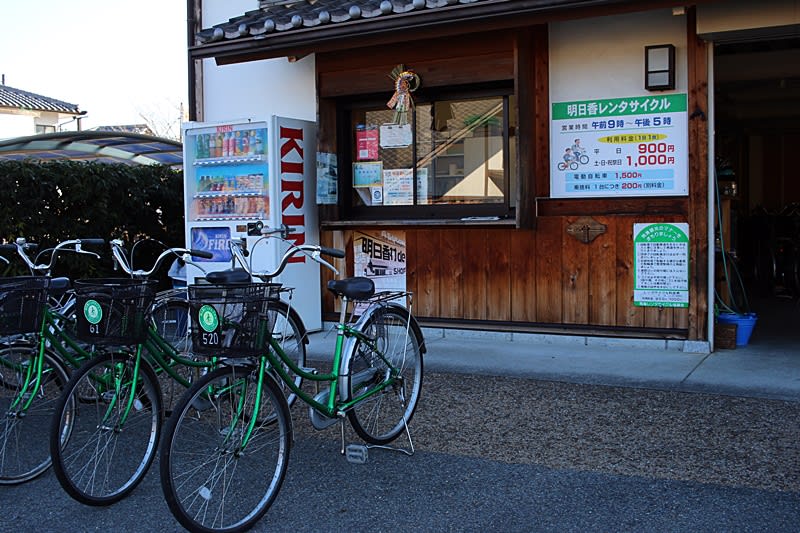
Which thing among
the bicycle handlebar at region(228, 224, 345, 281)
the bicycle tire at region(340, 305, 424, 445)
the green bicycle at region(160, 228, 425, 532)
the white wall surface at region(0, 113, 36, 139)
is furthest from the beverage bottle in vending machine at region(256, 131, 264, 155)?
the white wall surface at region(0, 113, 36, 139)

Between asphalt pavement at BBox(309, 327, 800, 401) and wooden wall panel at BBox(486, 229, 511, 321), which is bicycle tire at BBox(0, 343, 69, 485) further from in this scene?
wooden wall panel at BBox(486, 229, 511, 321)

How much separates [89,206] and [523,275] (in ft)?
15.2

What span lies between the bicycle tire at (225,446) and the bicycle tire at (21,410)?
84 cm

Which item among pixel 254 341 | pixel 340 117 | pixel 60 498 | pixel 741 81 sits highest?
pixel 741 81

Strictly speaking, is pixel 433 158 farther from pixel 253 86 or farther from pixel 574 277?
pixel 253 86

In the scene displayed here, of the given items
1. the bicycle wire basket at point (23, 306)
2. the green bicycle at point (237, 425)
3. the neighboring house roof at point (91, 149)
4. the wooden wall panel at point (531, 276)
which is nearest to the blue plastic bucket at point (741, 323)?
the wooden wall panel at point (531, 276)

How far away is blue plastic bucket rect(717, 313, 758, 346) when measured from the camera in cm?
766

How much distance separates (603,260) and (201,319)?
474 centimetres

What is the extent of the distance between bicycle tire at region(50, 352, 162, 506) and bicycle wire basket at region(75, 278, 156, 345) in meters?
0.14

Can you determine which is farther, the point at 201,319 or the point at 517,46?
the point at 517,46

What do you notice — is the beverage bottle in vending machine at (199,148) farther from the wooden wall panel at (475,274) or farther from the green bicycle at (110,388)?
the green bicycle at (110,388)

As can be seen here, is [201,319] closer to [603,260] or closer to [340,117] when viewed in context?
Result: [603,260]

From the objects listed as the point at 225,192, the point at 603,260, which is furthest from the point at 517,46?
the point at 225,192

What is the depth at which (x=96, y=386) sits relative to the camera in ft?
14.5
